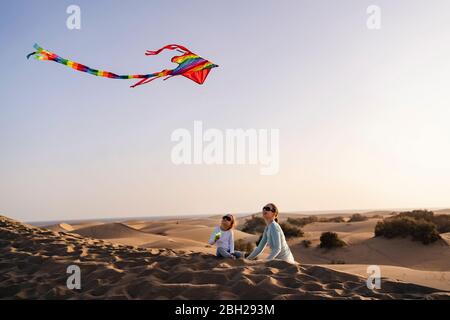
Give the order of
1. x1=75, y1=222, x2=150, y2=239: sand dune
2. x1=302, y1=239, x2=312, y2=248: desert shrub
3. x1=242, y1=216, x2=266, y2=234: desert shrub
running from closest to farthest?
x1=302, y1=239, x2=312, y2=248: desert shrub
x1=75, y1=222, x2=150, y2=239: sand dune
x1=242, y1=216, x2=266, y2=234: desert shrub

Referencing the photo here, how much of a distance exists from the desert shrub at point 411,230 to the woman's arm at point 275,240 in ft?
29.1

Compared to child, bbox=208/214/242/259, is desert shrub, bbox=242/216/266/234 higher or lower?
lower

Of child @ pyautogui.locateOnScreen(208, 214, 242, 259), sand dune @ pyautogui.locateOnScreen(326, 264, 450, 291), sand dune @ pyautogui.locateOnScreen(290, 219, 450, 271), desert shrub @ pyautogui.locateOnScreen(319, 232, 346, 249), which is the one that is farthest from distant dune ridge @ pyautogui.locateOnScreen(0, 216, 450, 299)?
desert shrub @ pyautogui.locateOnScreen(319, 232, 346, 249)

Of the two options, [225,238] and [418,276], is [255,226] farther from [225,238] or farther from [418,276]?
[418,276]

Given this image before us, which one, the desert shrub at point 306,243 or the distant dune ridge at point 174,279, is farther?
the desert shrub at point 306,243

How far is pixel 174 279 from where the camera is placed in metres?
5.80

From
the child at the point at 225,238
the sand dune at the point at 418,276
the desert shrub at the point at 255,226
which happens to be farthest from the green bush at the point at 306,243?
the child at the point at 225,238

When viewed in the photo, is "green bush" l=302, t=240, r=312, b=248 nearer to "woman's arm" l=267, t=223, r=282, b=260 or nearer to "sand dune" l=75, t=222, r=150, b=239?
"sand dune" l=75, t=222, r=150, b=239

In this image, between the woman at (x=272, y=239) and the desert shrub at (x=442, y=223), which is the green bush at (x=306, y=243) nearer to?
the desert shrub at (x=442, y=223)

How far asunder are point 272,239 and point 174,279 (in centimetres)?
192

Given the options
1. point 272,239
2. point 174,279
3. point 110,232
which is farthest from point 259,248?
point 110,232

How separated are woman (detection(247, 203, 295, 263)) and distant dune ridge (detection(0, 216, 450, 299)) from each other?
0.69 ft

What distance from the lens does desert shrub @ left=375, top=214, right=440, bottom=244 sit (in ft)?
43.4

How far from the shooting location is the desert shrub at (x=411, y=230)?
1324cm
